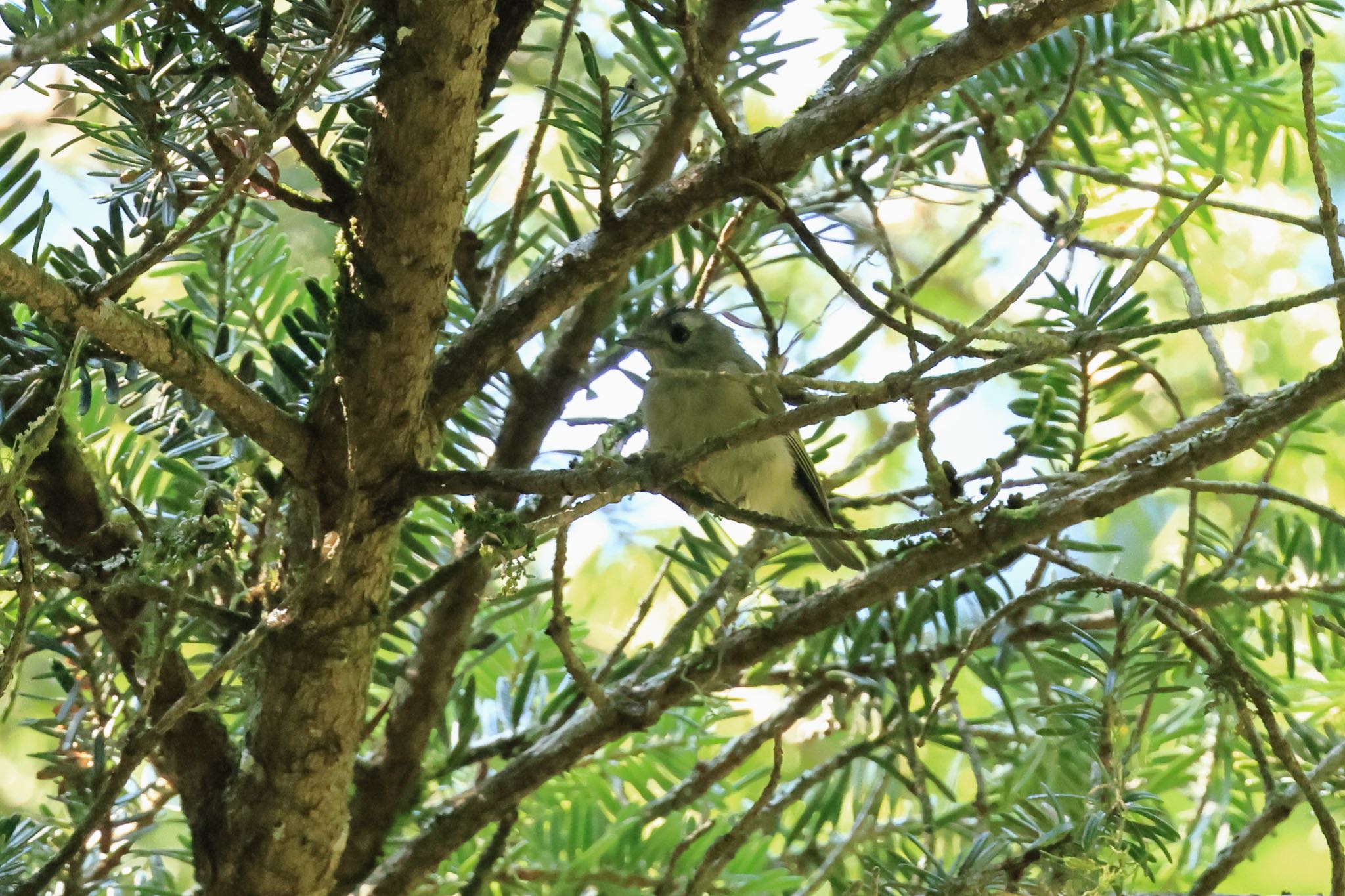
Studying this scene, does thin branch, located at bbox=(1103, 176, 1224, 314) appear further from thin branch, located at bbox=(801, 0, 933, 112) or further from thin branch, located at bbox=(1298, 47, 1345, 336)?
thin branch, located at bbox=(801, 0, 933, 112)

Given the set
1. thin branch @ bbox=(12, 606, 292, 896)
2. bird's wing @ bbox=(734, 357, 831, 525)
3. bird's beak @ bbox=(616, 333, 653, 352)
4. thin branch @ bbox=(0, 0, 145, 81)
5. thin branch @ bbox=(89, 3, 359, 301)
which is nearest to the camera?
thin branch @ bbox=(0, 0, 145, 81)

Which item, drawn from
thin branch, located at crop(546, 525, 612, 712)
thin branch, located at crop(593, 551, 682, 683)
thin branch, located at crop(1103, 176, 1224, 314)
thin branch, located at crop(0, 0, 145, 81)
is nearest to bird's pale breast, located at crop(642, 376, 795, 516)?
thin branch, located at crop(593, 551, 682, 683)

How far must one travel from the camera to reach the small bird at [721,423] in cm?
176

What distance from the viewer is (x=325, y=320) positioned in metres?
0.99

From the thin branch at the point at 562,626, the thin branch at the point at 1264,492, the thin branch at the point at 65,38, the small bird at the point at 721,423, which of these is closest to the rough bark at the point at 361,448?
the thin branch at the point at 562,626

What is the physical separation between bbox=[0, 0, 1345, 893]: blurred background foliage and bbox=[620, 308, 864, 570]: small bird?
0.67 ft

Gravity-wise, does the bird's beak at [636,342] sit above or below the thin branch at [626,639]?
above

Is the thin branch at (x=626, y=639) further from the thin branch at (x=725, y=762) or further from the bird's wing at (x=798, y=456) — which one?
the bird's wing at (x=798, y=456)

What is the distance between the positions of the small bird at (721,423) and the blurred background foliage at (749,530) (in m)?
0.21

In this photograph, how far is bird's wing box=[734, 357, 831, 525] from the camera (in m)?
1.44

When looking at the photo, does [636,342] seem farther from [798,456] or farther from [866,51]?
[866,51]

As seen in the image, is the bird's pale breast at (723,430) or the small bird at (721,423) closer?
the small bird at (721,423)

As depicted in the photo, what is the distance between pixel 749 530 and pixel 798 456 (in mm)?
133

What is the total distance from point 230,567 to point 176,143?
14.6 inches
